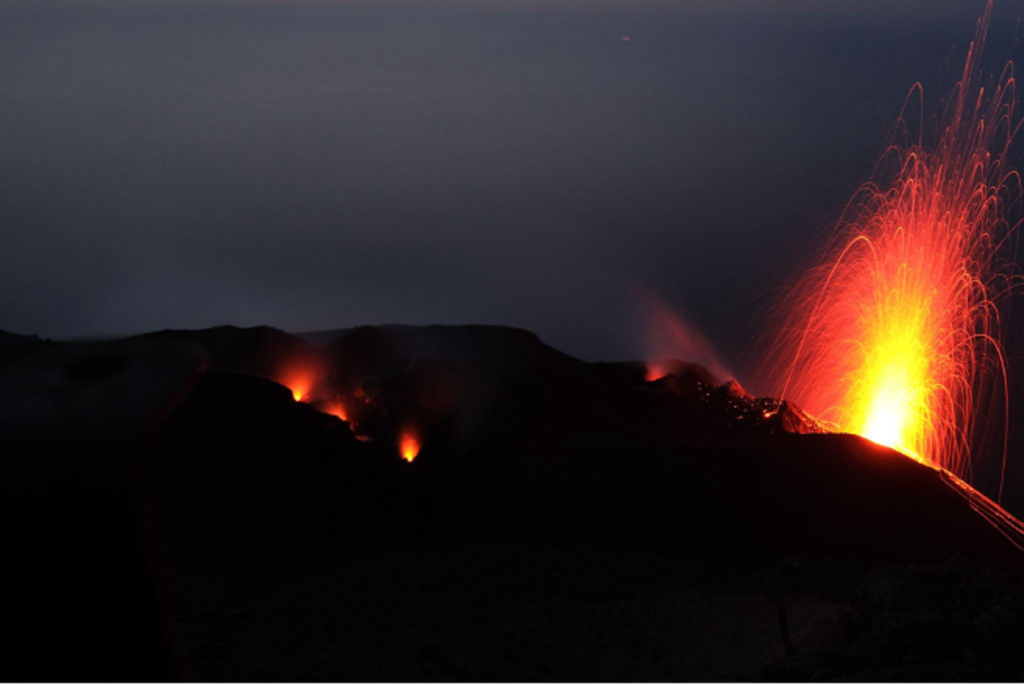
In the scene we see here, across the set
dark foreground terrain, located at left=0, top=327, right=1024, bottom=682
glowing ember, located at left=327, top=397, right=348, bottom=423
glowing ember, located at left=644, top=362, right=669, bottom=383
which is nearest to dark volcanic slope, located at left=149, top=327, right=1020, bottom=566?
dark foreground terrain, located at left=0, top=327, right=1024, bottom=682

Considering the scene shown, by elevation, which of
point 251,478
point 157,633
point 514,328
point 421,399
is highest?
point 514,328

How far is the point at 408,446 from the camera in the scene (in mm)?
20609

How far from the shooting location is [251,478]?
55.3ft

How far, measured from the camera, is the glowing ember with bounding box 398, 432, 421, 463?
20.3 m

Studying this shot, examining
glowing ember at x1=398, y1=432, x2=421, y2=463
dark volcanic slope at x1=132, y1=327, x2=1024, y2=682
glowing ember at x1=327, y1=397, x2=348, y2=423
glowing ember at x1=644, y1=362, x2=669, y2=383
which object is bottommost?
dark volcanic slope at x1=132, y1=327, x2=1024, y2=682

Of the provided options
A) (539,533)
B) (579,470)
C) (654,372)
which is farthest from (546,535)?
(654,372)

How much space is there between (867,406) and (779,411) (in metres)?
4.73

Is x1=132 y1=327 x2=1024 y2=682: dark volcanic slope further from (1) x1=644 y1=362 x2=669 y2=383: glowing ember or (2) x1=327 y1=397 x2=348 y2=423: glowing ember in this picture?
(1) x1=644 y1=362 x2=669 y2=383: glowing ember

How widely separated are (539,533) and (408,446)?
5.72m

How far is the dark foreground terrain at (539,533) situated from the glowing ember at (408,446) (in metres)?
0.10

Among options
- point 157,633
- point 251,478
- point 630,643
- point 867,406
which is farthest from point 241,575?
point 867,406

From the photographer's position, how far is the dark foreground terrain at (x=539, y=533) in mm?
9375

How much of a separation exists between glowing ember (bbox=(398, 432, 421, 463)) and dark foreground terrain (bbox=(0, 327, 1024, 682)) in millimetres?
96

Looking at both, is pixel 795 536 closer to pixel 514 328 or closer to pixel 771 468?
pixel 771 468
